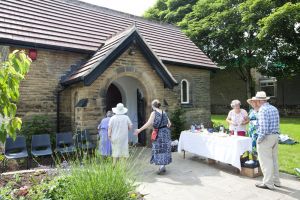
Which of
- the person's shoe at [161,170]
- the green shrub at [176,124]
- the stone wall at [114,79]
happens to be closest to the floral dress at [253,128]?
the person's shoe at [161,170]

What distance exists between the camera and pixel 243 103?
32.0 m

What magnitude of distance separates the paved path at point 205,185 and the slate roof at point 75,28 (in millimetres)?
5882

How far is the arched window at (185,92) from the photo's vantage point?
15262 mm

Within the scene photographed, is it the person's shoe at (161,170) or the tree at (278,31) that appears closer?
the person's shoe at (161,170)

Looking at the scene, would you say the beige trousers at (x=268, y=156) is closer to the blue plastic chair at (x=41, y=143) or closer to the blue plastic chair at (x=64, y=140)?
the blue plastic chair at (x=64, y=140)

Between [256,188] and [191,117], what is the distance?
905 cm

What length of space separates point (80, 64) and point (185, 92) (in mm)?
6660

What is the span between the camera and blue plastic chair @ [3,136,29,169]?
787 cm

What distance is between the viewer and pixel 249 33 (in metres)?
24.8

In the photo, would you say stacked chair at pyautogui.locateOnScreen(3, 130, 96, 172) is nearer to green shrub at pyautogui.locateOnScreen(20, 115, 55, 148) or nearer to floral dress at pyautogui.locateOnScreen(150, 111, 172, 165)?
green shrub at pyautogui.locateOnScreen(20, 115, 55, 148)

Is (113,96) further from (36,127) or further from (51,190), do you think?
(51,190)

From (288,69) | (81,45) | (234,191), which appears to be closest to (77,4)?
(81,45)

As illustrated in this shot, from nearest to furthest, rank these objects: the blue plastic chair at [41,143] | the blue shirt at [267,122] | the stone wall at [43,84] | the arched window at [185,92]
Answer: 1. the blue shirt at [267,122]
2. the blue plastic chair at [41,143]
3. the stone wall at [43,84]
4. the arched window at [185,92]

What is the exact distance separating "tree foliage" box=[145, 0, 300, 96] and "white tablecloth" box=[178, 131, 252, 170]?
14.7 meters
